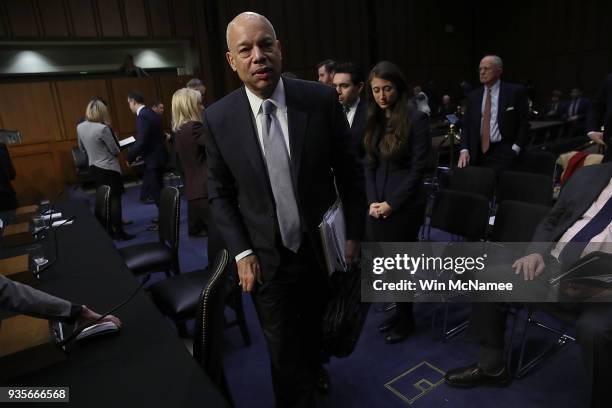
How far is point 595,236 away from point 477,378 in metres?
0.88

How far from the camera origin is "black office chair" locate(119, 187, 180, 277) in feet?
8.84

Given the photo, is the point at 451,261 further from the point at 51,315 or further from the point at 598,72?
the point at 598,72

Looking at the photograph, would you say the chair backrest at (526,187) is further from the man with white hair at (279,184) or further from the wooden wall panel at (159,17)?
the wooden wall panel at (159,17)

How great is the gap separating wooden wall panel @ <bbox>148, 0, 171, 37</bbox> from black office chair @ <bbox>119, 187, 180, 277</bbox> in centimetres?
641

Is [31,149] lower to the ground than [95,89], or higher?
lower

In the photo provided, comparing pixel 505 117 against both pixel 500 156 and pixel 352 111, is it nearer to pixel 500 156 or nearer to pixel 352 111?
pixel 500 156

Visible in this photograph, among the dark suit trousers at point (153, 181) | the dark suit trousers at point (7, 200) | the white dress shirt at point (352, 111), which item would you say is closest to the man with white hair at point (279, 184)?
the white dress shirt at point (352, 111)

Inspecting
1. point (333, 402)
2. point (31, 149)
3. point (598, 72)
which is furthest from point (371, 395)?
point (598, 72)

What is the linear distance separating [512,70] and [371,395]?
13.3 meters

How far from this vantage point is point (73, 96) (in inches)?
293

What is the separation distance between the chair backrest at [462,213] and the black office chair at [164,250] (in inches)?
68.7

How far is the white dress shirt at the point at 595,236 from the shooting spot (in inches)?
74.4

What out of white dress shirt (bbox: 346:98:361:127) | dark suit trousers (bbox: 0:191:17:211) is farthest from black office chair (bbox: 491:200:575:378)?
dark suit trousers (bbox: 0:191:17:211)

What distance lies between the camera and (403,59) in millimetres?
11656
